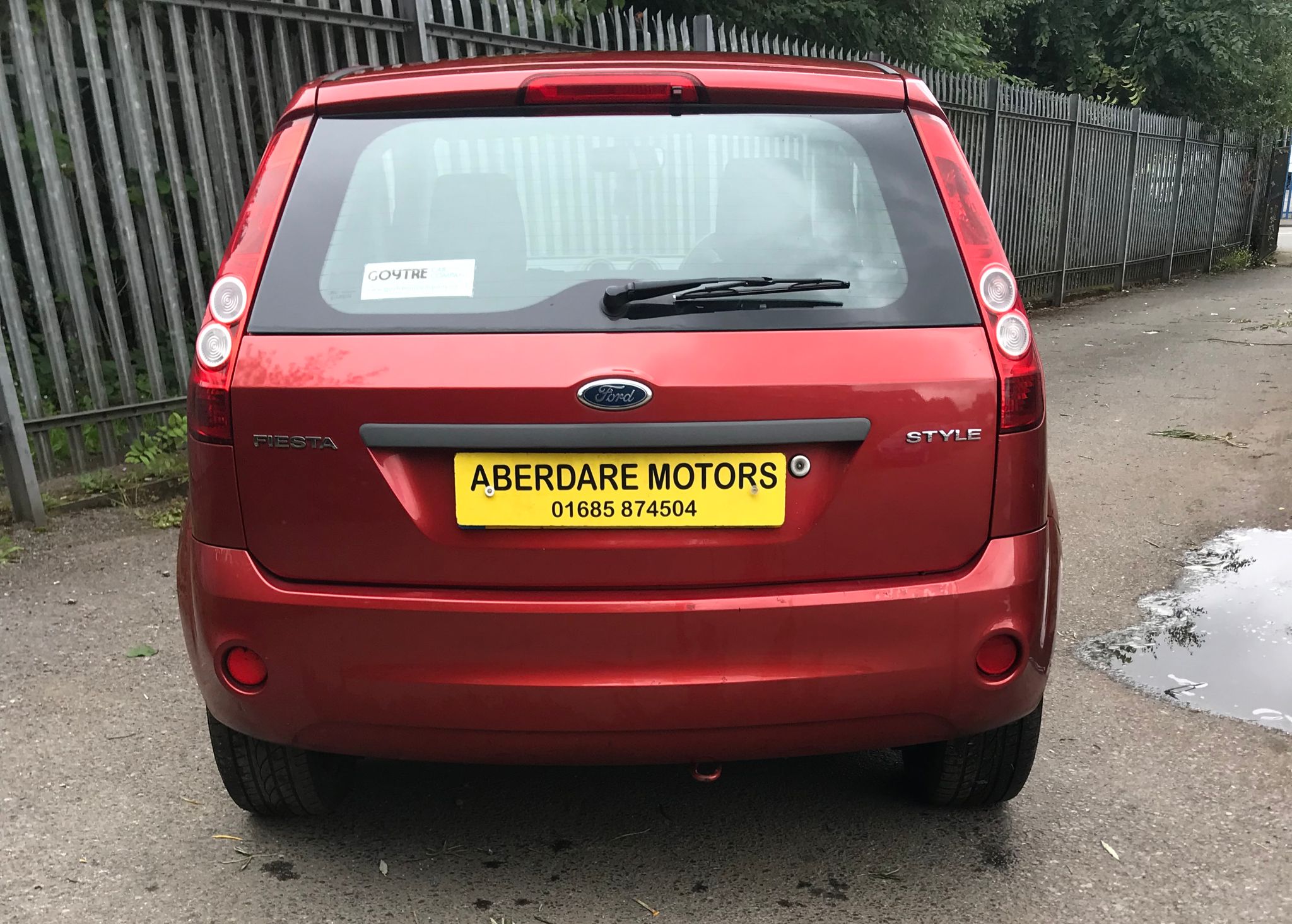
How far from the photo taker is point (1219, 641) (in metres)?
3.85

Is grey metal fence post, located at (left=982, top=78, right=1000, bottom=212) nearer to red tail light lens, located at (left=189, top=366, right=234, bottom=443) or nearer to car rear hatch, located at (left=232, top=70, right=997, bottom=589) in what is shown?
car rear hatch, located at (left=232, top=70, right=997, bottom=589)

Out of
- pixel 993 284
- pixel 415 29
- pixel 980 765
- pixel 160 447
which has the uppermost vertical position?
pixel 415 29

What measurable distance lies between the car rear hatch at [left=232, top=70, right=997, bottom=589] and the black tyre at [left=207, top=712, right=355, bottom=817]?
57 centimetres

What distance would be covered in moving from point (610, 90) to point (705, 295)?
51cm

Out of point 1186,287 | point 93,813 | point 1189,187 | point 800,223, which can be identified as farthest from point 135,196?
point 1189,187

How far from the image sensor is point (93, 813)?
281cm

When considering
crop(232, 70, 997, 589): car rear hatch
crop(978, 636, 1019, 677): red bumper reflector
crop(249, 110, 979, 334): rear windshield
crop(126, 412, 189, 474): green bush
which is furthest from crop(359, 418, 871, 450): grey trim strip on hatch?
crop(126, 412, 189, 474): green bush

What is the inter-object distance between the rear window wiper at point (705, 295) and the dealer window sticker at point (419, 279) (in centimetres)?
28

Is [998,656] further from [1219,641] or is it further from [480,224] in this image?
[1219,641]

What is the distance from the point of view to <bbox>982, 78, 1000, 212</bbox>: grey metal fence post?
460 inches

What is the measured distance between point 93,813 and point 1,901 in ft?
1.25

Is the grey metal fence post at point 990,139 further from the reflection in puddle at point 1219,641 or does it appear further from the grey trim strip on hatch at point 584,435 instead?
the grey trim strip on hatch at point 584,435

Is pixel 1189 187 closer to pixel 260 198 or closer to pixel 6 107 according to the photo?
pixel 6 107

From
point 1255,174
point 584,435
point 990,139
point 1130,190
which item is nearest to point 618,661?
point 584,435
